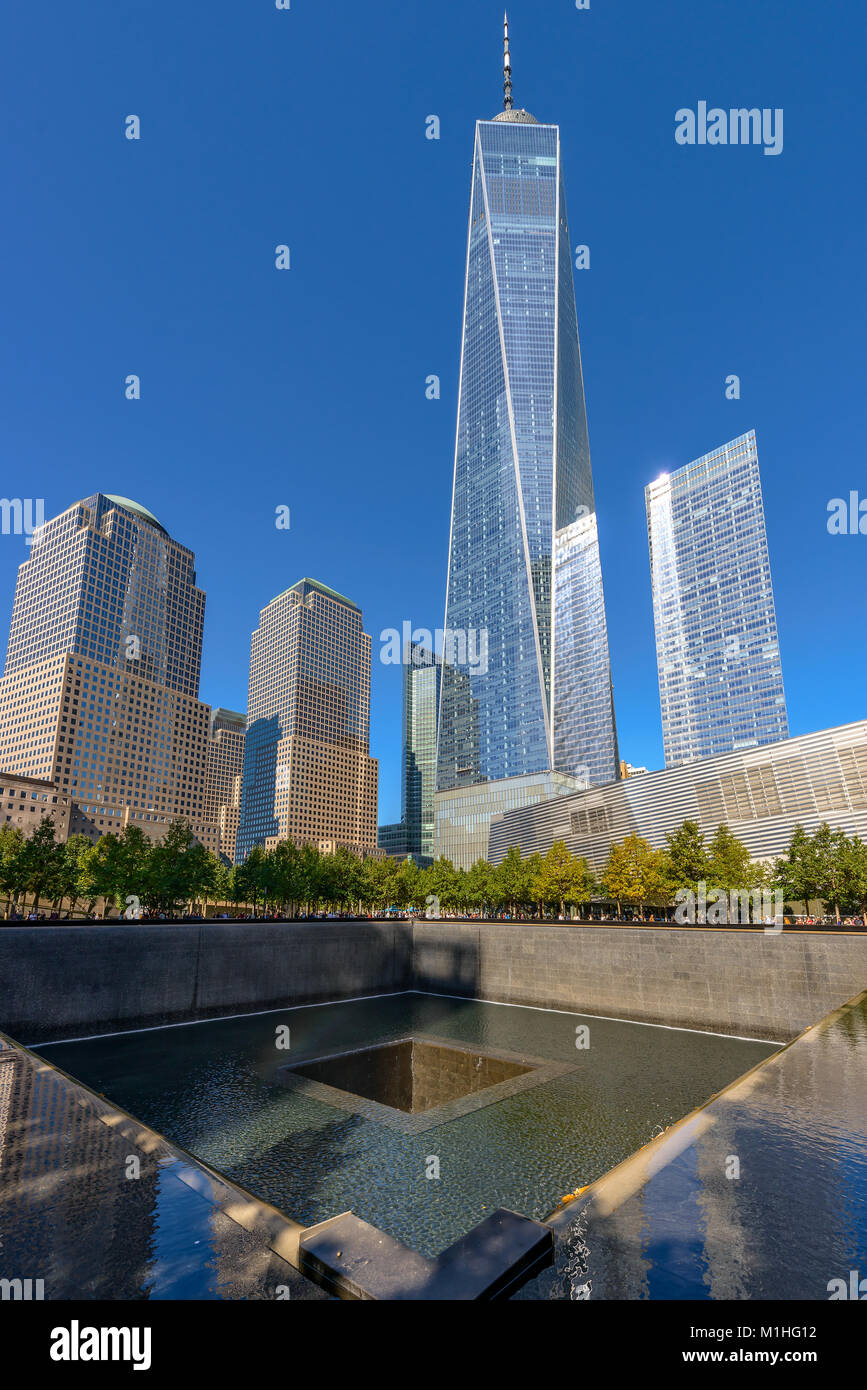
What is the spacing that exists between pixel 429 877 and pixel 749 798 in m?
44.7

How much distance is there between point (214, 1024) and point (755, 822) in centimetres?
6898

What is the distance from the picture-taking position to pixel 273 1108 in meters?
26.2

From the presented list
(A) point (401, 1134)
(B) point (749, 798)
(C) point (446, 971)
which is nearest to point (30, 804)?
(C) point (446, 971)

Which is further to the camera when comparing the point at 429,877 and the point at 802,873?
the point at 429,877

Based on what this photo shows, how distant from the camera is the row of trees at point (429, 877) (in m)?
58.7

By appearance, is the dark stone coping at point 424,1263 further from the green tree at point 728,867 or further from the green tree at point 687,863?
the green tree at point 687,863

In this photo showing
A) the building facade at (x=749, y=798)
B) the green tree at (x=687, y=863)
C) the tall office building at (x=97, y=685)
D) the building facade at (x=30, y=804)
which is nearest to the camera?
the green tree at (x=687, y=863)

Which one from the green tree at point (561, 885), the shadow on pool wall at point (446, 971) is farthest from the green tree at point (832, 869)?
the green tree at point (561, 885)

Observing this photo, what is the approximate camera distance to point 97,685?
177m

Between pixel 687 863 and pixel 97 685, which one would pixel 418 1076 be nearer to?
pixel 687 863

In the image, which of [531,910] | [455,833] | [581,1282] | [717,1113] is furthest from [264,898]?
[455,833]

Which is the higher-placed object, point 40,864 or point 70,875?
point 40,864

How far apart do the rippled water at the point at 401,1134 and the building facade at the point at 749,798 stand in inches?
1897
